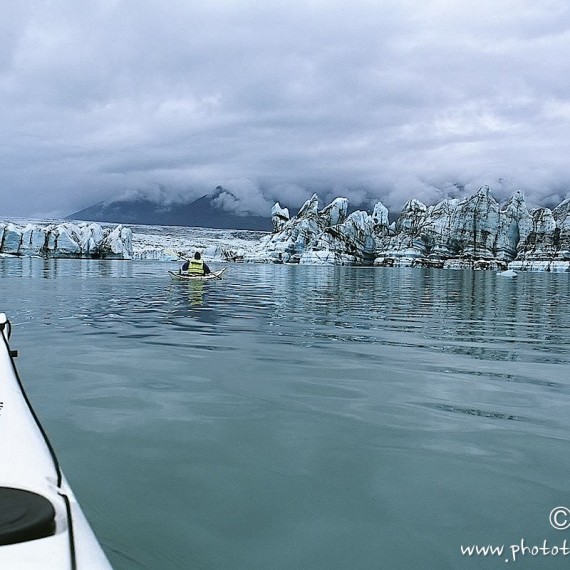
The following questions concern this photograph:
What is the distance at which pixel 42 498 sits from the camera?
282 cm

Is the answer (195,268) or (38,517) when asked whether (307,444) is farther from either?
(195,268)

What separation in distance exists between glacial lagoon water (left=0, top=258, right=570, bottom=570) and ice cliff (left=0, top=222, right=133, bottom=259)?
270ft

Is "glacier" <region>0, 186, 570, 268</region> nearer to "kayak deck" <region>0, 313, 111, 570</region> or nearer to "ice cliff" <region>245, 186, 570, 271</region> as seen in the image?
"ice cliff" <region>245, 186, 570, 271</region>

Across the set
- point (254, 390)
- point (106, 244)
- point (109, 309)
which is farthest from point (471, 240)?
point (254, 390)

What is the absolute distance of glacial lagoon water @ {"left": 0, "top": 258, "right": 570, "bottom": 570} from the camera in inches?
163

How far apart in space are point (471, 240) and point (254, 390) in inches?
4390

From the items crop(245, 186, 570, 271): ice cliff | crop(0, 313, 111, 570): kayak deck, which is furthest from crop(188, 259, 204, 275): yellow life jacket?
crop(245, 186, 570, 271): ice cliff

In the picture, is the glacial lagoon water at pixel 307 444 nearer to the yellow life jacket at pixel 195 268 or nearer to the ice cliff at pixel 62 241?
the yellow life jacket at pixel 195 268

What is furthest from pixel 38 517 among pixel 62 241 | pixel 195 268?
pixel 62 241

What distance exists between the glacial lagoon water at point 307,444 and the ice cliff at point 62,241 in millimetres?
82235

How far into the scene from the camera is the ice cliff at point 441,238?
104 metres

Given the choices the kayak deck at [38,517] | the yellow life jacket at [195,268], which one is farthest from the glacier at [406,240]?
the kayak deck at [38,517]

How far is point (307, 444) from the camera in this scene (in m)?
6.05

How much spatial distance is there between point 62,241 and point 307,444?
91136mm
